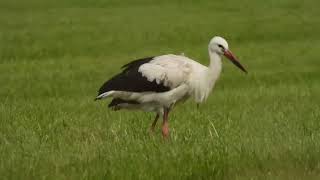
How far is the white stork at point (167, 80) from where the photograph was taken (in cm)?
1012

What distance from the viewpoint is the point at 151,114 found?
12.5 m

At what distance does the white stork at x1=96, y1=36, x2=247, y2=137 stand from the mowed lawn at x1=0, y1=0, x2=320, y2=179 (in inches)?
18.0

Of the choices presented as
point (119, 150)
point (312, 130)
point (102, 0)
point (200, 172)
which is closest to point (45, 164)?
point (119, 150)

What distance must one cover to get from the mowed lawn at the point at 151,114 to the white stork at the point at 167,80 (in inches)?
18.0

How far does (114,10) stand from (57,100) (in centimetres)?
2096

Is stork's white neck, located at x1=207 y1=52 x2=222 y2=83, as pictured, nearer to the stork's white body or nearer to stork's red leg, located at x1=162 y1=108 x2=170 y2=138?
the stork's white body

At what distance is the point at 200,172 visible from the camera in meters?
6.83

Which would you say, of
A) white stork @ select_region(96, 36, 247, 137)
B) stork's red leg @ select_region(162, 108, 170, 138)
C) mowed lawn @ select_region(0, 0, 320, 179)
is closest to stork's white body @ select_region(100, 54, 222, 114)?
white stork @ select_region(96, 36, 247, 137)

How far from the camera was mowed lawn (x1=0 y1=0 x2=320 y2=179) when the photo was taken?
7086mm

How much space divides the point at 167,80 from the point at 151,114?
245cm

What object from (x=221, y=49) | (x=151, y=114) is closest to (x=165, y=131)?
(x=221, y=49)

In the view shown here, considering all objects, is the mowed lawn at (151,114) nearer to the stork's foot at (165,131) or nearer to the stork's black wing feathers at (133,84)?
the stork's foot at (165,131)

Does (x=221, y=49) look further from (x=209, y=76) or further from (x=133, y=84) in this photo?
Result: (x=133, y=84)

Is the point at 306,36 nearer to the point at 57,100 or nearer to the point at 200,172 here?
the point at 57,100
